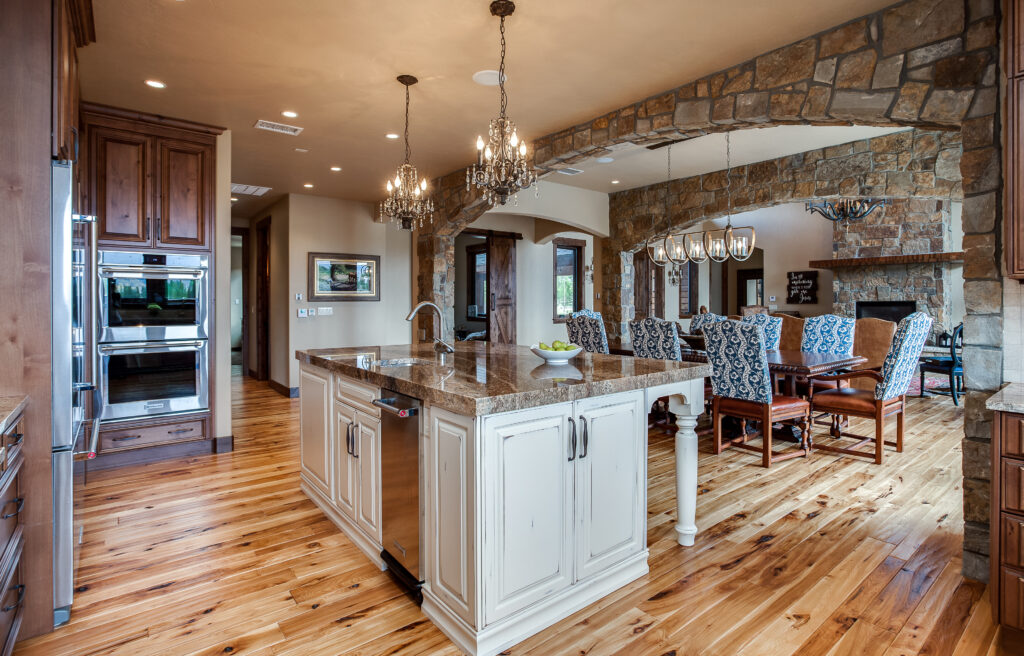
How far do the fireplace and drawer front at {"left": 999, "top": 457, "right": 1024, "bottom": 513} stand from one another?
803cm

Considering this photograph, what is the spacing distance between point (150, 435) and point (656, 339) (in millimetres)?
4036

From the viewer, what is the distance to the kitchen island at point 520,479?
1761 millimetres

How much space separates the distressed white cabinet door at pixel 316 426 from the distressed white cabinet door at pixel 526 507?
1411 mm

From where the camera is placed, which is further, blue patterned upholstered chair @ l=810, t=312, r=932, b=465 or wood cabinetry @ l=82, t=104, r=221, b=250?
wood cabinetry @ l=82, t=104, r=221, b=250

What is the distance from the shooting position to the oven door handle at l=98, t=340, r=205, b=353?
151 inches

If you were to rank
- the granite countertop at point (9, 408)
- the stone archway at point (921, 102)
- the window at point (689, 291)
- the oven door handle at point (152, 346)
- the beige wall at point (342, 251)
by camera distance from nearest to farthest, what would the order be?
the granite countertop at point (9, 408)
the stone archway at point (921, 102)
the oven door handle at point (152, 346)
the beige wall at point (342, 251)
the window at point (689, 291)

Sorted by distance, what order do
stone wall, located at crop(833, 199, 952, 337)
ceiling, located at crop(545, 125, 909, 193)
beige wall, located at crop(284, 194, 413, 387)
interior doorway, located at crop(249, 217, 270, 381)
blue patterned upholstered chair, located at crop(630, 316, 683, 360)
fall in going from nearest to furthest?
blue patterned upholstered chair, located at crop(630, 316, 683, 360) → ceiling, located at crop(545, 125, 909, 193) → beige wall, located at crop(284, 194, 413, 387) → interior doorway, located at crop(249, 217, 270, 381) → stone wall, located at crop(833, 199, 952, 337)

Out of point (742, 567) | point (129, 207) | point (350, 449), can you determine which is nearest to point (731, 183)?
point (742, 567)

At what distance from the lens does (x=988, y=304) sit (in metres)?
2.24

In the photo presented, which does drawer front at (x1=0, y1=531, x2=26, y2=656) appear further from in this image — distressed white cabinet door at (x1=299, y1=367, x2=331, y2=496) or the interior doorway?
the interior doorway

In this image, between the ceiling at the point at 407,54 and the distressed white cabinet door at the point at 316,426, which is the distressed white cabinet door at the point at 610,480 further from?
the ceiling at the point at 407,54

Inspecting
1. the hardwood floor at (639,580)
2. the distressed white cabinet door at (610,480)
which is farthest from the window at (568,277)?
the distressed white cabinet door at (610,480)

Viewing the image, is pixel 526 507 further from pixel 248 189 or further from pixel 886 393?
pixel 248 189

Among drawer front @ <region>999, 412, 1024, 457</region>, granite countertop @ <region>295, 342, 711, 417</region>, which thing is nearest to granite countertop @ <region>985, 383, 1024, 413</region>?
drawer front @ <region>999, 412, 1024, 457</region>
